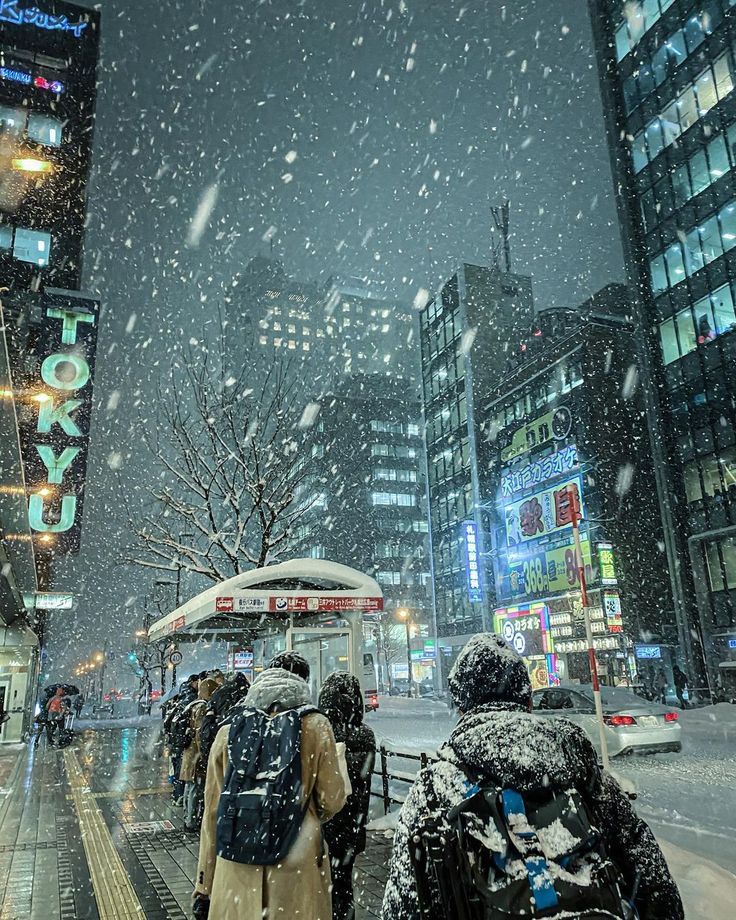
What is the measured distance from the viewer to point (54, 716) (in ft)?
79.3

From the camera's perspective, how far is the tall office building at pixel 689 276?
35.0m

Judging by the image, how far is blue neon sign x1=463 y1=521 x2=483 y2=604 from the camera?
52438mm

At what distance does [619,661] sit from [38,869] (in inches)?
1530

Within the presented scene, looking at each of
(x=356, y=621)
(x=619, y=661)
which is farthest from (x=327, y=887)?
(x=619, y=661)

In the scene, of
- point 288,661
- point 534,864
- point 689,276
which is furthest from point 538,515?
point 534,864

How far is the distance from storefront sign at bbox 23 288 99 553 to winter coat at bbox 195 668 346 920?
24598 millimetres

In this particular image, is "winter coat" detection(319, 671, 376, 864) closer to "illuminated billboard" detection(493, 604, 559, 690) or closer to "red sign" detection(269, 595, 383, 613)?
"red sign" detection(269, 595, 383, 613)

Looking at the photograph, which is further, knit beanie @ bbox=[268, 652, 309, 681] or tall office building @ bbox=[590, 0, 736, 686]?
tall office building @ bbox=[590, 0, 736, 686]

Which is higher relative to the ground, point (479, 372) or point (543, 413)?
point (479, 372)

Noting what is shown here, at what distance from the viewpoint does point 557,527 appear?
46.5m

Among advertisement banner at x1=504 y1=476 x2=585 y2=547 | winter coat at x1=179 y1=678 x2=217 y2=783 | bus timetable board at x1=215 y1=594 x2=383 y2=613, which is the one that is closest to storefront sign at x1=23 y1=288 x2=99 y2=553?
bus timetable board at x1=215 y1=594 x2=383 y2=613

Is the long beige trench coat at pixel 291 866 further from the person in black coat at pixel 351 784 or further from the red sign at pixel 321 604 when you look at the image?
the red sign at pixel 321 604

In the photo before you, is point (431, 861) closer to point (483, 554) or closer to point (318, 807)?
point (318, 807)

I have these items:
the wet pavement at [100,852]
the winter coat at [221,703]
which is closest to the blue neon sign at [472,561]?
the wet pavement at [100,852]
